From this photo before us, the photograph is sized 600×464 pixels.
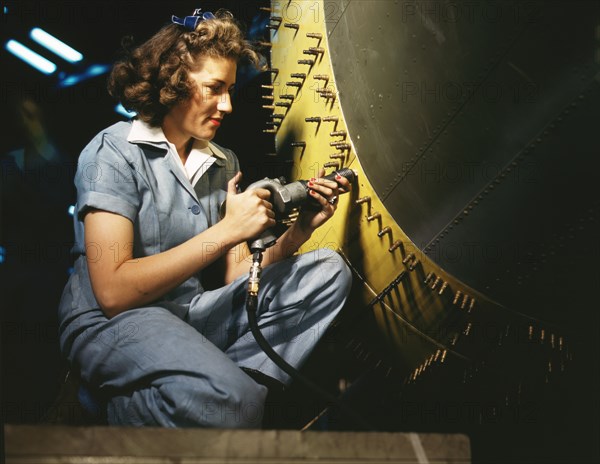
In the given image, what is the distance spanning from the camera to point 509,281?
3.80ft

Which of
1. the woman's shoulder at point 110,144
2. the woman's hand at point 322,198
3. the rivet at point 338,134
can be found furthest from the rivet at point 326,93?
the woman's shoulder at point 110,144

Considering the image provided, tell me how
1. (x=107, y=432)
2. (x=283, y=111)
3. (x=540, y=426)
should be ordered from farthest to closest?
(x=283, y=111)
(x=540, y=426)
(x=107, y=432)

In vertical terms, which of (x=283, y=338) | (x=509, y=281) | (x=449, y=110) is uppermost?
(x=449, y=110)

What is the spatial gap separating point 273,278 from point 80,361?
54 centimetres

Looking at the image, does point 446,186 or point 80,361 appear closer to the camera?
point 446,186

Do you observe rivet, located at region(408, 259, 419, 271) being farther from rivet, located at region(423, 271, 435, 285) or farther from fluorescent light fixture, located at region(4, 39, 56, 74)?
fluorescent light fixture, located at region(4, 39, 56, 74)

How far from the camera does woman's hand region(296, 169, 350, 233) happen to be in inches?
56.0

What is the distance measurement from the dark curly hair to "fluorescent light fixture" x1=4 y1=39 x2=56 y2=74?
75 centimetres

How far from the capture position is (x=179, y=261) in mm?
1330

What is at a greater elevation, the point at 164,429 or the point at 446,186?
the point at 446,186

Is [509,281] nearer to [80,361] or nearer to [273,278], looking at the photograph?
[273,278]

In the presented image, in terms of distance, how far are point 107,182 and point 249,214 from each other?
0.36 meters

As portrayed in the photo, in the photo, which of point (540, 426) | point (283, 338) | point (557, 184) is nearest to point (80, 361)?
point (283, 338)

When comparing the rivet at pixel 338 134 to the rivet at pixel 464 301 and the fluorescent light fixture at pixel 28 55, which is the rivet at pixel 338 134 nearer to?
the rivet at pixel 464 301
